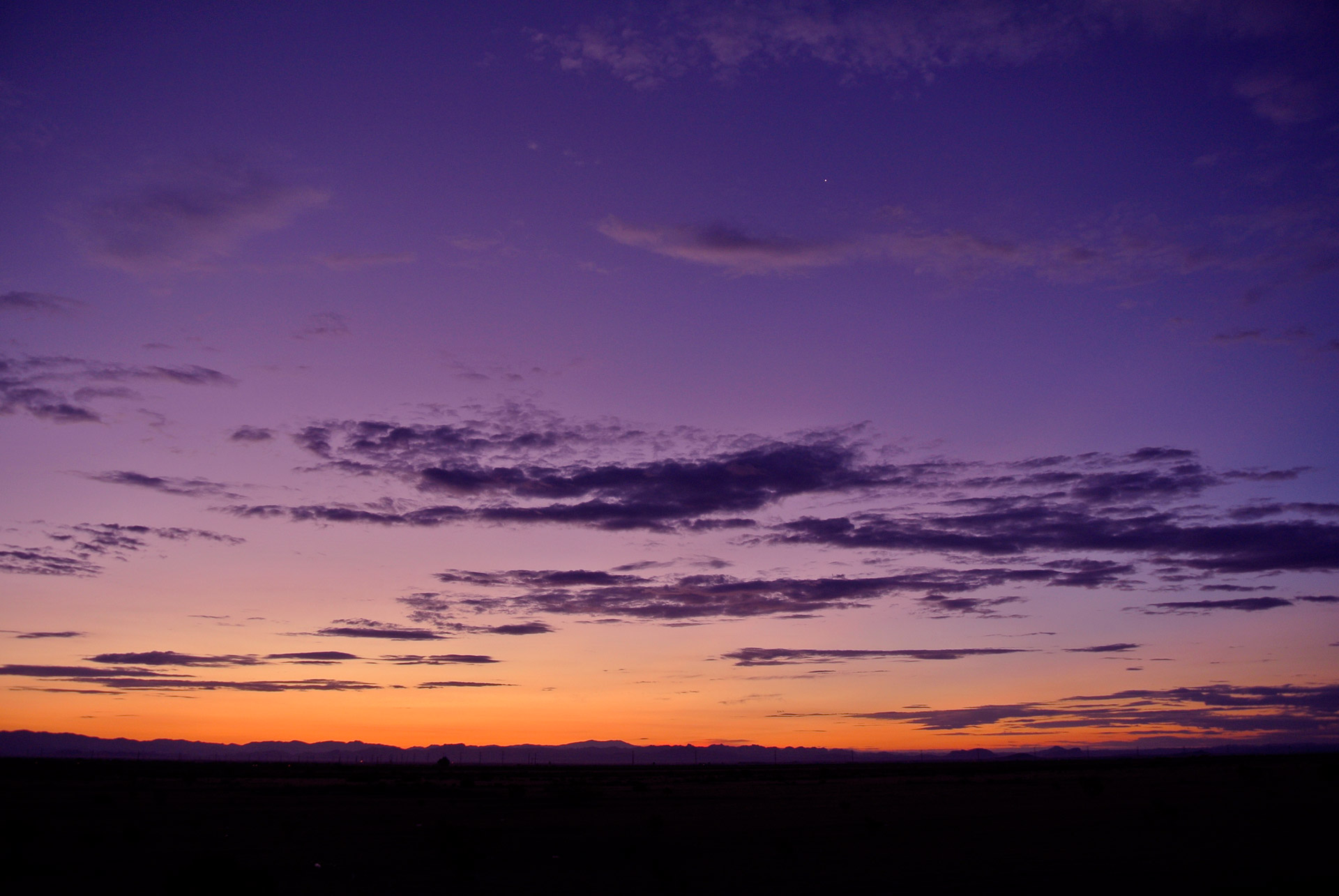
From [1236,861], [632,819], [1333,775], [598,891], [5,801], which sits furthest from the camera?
[1333,775]

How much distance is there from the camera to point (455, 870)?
26562 millimetres

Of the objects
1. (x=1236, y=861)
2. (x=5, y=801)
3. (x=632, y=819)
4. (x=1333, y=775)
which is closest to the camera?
(x=1236, y=861)

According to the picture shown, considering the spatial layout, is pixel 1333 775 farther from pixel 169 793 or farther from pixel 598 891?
pixel 169 793

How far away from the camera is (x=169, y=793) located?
196ft

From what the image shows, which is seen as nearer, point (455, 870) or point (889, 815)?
point (455, 870)

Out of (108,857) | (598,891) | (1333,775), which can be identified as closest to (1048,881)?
(598,891)

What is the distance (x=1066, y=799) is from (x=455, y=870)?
127 ft

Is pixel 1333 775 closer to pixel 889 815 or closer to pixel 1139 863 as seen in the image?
pixel 889 815

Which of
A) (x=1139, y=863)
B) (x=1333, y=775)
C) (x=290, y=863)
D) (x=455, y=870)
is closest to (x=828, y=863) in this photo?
(x=1139, y=863)

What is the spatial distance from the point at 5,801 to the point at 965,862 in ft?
164

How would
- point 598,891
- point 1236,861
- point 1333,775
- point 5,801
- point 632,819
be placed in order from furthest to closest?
point 1333,775 → point 5,801 → point 632,819 → point 1236,861 → point 598,891

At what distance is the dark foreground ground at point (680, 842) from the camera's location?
2428cm

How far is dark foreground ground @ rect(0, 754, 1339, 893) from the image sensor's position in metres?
24.3

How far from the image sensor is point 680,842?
3416 centimetres
